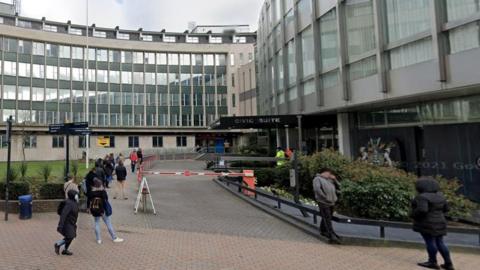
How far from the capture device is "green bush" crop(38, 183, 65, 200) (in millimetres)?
13758

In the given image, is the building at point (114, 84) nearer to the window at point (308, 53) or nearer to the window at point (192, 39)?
the window at point (192, 39)

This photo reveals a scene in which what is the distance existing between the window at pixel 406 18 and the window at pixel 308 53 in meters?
6.56

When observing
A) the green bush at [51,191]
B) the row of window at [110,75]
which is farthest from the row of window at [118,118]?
the green bush at [51,191]

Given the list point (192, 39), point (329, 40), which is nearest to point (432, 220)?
point (329, 40)

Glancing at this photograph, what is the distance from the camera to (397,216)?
Result: 419 inches

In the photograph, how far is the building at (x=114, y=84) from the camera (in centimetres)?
5216

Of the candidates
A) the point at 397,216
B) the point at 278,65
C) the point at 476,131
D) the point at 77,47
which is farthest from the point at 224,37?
the point at 397,216

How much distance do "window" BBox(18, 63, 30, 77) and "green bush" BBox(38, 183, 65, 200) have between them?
150 ft

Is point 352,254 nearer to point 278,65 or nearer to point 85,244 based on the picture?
point 85,244

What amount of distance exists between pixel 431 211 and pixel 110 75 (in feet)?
188

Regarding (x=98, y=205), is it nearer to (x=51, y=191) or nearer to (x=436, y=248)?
(x=51, y=191)

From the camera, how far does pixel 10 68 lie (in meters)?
51.6

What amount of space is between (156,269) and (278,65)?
2496 centimetres

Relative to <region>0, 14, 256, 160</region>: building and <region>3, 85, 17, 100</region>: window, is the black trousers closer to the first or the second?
<region>0, 14, 256, 160</region>: building
